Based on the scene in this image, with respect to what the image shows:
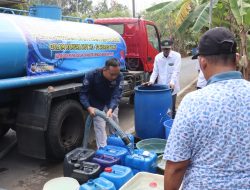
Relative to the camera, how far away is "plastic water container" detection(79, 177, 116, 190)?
106 inches

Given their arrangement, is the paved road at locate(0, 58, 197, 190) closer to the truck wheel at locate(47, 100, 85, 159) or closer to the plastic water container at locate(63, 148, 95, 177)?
the truck wheel at locate(47, 100, 85, 159)

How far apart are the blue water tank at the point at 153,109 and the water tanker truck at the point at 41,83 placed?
1.05 metres

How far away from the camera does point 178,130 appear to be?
4.97ft

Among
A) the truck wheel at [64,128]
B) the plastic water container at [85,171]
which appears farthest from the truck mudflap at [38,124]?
the plastic water container at [85,171]

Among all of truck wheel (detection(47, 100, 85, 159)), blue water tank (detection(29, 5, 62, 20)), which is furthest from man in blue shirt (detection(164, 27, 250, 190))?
blue water tank (detection(29, 5, 62, 20))

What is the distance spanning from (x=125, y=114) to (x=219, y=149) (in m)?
6.56

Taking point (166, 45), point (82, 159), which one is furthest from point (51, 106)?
point (166, 45)

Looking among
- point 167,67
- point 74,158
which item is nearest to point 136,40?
point 167,67

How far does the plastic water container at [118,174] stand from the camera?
2.96 m

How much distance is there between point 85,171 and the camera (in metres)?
3.08

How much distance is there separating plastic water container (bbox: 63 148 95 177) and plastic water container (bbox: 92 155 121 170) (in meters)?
0.07

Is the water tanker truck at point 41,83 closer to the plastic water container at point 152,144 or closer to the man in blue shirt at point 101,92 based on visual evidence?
the man in blue shirt at point 101,92

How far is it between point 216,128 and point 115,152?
7.12ft

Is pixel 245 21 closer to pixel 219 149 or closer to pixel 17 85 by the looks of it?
pixel 17 85
